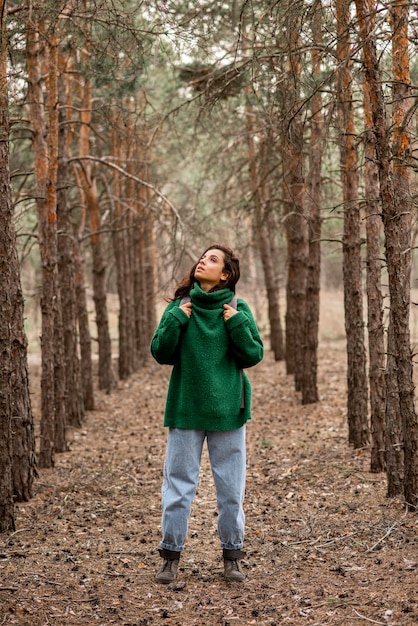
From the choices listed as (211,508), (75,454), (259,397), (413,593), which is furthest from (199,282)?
(259,397)

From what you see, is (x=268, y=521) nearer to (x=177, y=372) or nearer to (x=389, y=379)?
(x=389, y=379)

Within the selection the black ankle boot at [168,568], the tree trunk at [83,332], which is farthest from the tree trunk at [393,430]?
the tree trunk at [83,332]

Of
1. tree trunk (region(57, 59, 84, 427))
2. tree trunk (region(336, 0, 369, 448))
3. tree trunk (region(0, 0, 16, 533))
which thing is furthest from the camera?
tree trunk (region(57, 59, 84, 427))

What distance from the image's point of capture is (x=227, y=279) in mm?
5031

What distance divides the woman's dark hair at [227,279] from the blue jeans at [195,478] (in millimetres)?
919

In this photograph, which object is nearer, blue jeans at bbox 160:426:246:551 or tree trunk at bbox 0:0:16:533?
blue jeans at bbox 160:426:246:551

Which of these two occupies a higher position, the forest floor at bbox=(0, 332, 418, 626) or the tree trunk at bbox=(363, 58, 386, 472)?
the tree trunk at bbox=(363, 58, 386, 472)

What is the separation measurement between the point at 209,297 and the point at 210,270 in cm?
19

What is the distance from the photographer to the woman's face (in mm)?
4922

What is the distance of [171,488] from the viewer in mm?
4785

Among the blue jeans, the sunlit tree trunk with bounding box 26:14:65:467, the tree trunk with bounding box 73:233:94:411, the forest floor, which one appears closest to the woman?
the blue jeans

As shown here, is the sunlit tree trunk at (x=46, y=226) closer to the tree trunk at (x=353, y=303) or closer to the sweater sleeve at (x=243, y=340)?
the tree trunk at (x=353, y=303)

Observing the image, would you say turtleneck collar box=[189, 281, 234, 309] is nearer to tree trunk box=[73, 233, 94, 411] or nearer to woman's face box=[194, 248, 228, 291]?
woman's face box=[194, 248, 228, 291]

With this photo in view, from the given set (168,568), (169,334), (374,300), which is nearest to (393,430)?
(374,300)
